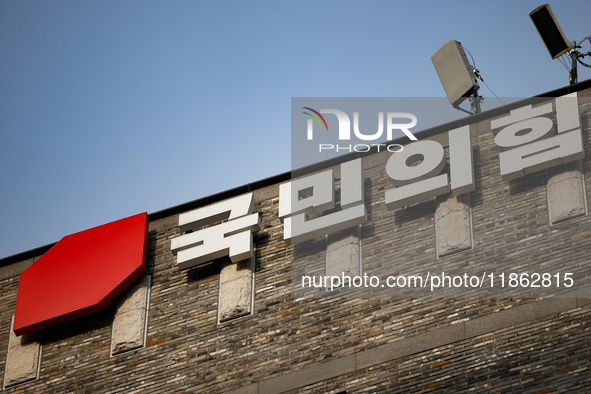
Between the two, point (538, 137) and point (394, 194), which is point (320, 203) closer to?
point (394, 194)

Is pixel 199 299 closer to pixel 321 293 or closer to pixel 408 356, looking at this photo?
pixel 321 293

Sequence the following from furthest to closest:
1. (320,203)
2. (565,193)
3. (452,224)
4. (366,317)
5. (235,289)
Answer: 1. (320,203)
2. (235,289)
3. (452,224)
4. (366,317)
5. (565,193)

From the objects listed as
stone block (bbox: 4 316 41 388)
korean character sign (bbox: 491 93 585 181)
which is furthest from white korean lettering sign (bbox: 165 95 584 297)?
stone block (bbox: 4 316 41 388)

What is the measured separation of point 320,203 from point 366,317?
2.62 m

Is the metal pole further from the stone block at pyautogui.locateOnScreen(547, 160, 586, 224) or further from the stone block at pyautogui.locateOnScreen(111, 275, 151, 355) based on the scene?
the stone block at pyautogui.locateOnScreen(111, 275, 151, 355)

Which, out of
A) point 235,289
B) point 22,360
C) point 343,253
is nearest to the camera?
point 343,253

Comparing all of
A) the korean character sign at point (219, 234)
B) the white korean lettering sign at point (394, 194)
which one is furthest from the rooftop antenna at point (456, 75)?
the korean character sign at point (219, 234)

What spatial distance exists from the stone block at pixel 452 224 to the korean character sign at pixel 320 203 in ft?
4.70

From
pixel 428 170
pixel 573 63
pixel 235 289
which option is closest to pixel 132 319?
pixel 235 289

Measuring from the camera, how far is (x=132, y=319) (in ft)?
57.3

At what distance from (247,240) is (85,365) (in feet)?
12.8

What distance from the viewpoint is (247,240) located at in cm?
1719

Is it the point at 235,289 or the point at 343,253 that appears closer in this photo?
the point at 343,253

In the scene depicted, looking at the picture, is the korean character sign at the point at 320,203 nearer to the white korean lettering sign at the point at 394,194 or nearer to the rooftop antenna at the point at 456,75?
the white korean lettering sign at the point at 394,194
